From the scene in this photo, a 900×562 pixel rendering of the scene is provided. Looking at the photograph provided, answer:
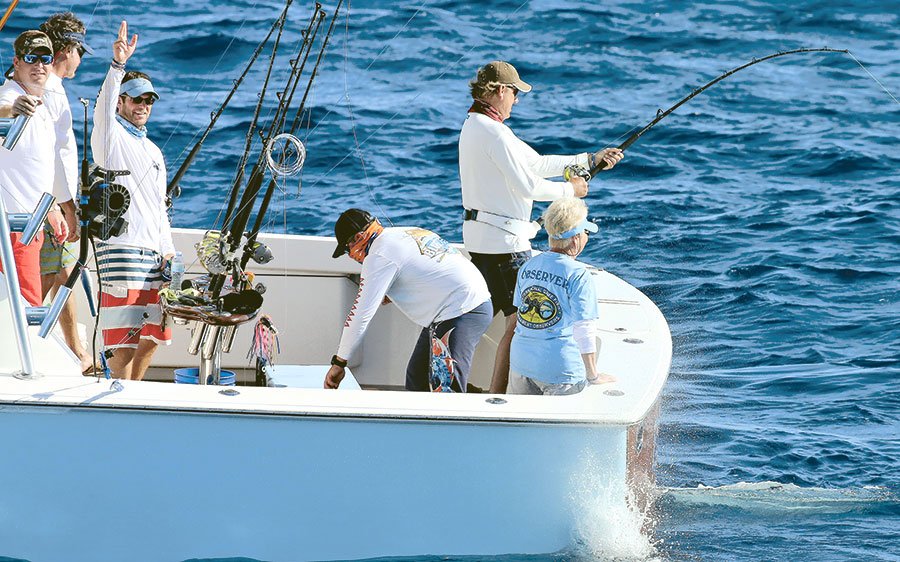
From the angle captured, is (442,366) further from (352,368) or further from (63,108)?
(63,108)

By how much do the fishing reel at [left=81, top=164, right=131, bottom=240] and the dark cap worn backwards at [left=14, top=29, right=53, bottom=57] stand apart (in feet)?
1.32

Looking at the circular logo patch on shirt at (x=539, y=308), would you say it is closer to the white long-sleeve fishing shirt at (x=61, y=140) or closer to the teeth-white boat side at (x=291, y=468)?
the teeth-white boat side at (x=291, y=468)

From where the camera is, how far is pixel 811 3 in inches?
545

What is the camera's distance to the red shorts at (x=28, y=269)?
4.14m

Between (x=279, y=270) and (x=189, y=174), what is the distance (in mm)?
4142

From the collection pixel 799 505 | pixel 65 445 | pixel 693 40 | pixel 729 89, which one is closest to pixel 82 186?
pixel 65 445

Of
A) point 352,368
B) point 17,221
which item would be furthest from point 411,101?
point 17,221

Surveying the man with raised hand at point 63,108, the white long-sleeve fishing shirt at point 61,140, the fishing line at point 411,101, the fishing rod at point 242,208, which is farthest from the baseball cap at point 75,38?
the fishing line at point 411,101

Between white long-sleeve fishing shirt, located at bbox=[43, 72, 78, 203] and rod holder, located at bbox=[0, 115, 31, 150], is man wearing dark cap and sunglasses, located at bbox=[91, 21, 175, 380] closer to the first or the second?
white long-sleeve fishing shirt, located at bbox=[43, 72, 78, 203]

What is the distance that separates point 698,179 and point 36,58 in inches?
248

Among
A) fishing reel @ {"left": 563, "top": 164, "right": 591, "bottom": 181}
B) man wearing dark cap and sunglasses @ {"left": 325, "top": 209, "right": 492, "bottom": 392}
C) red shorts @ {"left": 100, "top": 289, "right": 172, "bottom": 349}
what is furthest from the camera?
fishing reel @ {"left": 563, "top": 164, "right": 591, "bottom": 181}

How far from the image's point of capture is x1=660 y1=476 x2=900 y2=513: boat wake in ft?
15.9

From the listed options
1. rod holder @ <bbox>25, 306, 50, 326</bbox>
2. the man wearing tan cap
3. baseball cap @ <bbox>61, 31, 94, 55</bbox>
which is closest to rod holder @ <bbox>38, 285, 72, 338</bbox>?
rod holder @ <bbox>25, 306, 50, 326</bbox>

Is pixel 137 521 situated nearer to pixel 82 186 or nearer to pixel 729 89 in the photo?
pixel 82 186
